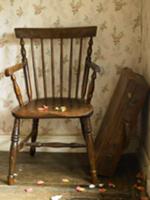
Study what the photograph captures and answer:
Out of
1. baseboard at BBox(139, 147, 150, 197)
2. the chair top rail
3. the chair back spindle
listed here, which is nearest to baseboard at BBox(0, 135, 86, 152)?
the chair back spindle

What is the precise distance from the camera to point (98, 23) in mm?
2410

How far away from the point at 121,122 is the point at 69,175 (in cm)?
47

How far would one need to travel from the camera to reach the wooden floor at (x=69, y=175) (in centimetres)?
200

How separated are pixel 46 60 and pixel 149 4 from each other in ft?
2.61

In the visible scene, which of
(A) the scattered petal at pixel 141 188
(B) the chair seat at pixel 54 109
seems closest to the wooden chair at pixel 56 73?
(B) the chair seat at pixel 54 109

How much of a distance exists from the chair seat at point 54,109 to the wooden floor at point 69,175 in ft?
1.35

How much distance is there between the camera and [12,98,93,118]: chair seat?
6.61ft

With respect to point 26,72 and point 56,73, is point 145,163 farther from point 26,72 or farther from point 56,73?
point 26,72

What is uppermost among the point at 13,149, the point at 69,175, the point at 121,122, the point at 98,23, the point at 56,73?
the point at 98,23

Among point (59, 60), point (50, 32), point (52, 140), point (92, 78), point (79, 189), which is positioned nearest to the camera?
point (79, 189)

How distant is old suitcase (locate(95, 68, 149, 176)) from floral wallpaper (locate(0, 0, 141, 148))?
10.0 inches

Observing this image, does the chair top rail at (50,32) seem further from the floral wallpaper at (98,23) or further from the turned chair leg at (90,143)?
the turned chair leg at (90,143)

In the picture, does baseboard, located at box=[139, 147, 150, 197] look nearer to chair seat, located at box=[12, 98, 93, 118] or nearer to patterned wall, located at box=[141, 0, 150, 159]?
patterned wall, located at box=[141, 0, 150, 159]

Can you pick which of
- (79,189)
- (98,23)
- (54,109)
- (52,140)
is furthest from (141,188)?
(98,23)
